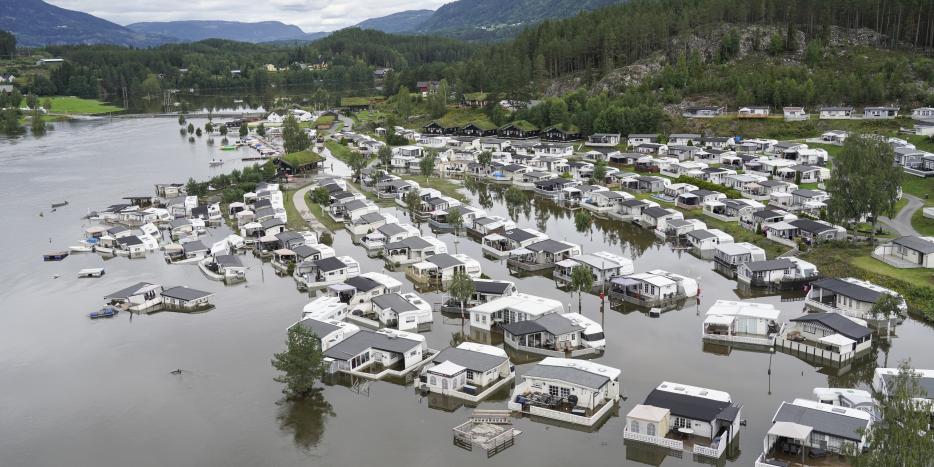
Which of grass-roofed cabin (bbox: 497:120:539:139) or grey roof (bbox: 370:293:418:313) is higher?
grass-roofed cabin (bbox: 497:120:539:139)

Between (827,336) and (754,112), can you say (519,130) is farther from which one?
(827,336)

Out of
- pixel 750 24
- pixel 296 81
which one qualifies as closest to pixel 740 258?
pixel 750 24

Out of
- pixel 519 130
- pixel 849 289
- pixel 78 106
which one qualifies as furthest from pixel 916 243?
pixel 78 106

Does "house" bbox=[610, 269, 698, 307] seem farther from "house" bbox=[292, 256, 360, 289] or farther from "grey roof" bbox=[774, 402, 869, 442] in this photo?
"house" bbox=[292, 256, 360, 289]

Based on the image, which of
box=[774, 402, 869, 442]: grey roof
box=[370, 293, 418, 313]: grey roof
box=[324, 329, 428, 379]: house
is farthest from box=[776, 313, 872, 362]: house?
box=[370, 293, 418, 313]: grey roof

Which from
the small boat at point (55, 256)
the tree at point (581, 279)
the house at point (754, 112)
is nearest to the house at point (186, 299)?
the small boat at point (55, 256)

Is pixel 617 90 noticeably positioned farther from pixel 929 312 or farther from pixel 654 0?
pixel 929 312
